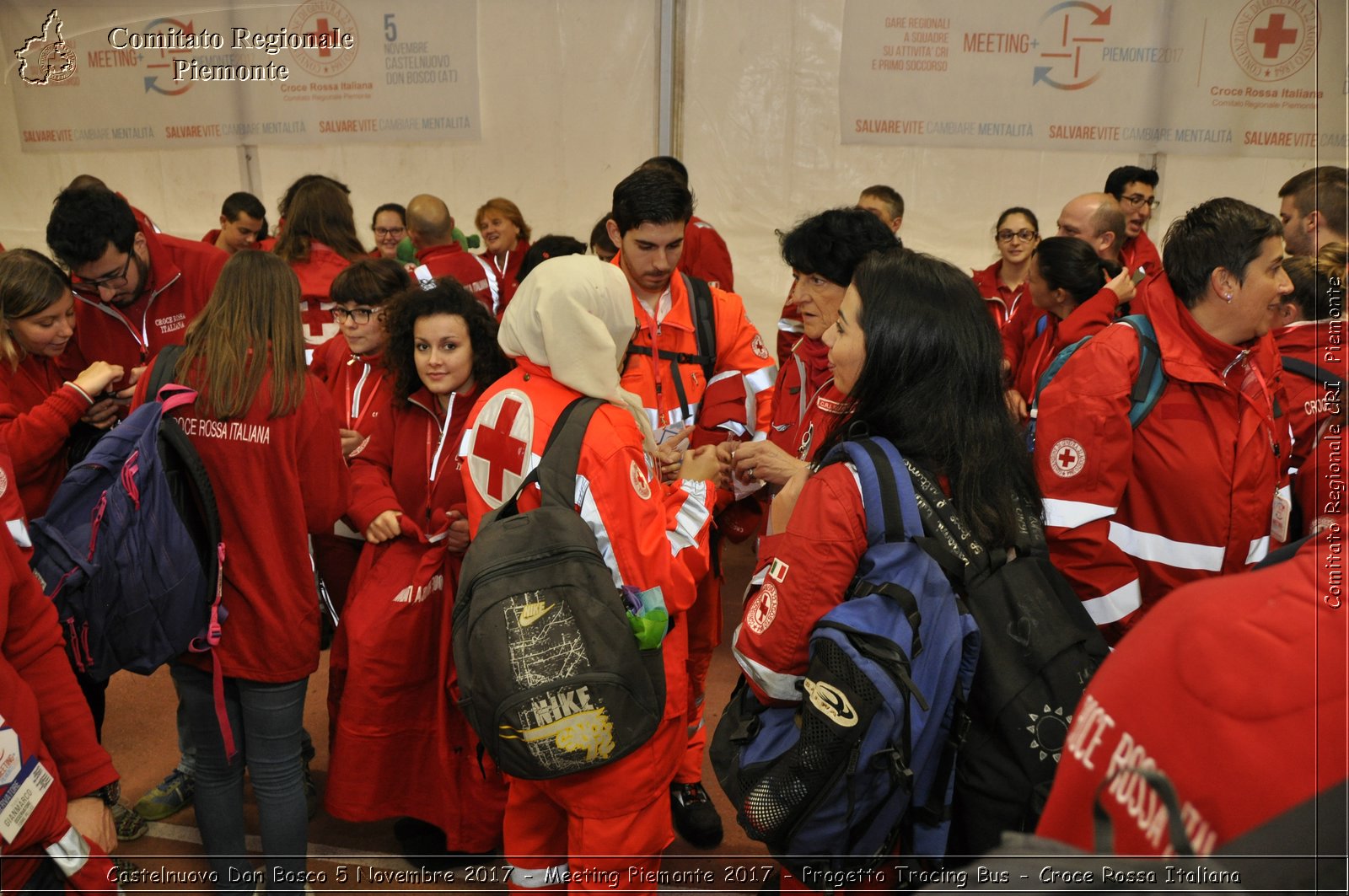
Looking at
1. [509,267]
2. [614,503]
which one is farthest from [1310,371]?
[509,267]

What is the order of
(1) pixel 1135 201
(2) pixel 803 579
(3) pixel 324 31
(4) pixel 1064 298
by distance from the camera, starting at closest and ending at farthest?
(2) pixel 803 579 → (4) pixel 1064 298 → (1) pixel 1135 201 → (3) pixel 324 31

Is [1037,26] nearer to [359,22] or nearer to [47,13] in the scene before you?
[359,22]

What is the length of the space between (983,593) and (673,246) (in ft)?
6.54

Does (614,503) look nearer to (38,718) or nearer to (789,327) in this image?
(38,718)

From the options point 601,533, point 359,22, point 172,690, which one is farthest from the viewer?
point 359,22

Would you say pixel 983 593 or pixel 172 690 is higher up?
pixel 983 593

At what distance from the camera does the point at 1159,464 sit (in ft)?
7.44

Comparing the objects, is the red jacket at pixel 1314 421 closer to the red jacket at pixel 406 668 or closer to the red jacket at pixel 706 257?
the red jacket at pixel 406 668

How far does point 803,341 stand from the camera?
3.20 metres

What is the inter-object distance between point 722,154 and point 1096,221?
117 inches

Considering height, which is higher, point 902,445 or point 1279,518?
point 902,445

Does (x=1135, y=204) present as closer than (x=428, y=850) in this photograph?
No

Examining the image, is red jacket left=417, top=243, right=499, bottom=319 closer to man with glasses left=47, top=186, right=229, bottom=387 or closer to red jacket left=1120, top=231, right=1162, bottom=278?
man with glasses left=47, top=186, right=229, bottom=387

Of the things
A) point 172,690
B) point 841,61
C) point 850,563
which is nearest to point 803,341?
point 850,563
